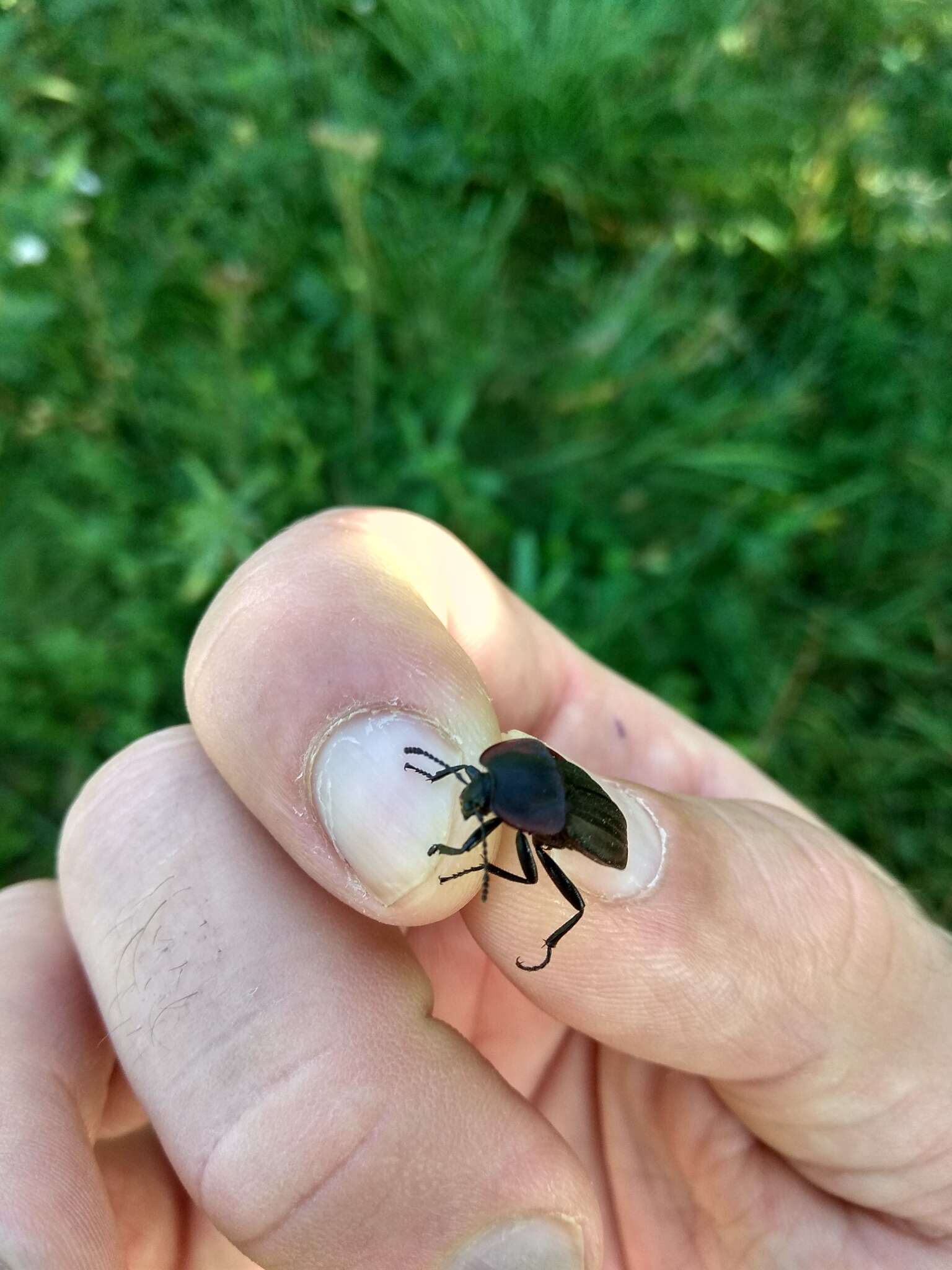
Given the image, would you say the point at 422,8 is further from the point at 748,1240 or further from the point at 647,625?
the point at 748,1240

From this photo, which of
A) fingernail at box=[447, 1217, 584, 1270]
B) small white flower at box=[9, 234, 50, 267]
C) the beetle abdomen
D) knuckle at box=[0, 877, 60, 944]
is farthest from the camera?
small white flower at box=[9, 234, 50, 267]

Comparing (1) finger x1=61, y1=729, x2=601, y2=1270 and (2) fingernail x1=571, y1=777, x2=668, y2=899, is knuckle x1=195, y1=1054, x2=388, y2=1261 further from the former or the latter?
(2) fingernail x1=571, y1=777, x2=668, y2=899

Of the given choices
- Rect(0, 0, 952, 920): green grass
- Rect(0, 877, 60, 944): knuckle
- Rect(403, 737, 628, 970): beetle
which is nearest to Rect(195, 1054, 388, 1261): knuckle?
Rect(403, 737, 628, 970): beetle

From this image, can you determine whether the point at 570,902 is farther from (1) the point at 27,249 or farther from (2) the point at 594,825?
(1) the point at 27,249

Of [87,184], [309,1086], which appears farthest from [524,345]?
[309,1086]

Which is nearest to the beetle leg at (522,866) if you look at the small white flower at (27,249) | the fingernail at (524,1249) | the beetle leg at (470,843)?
the beetle leg at (470,843)

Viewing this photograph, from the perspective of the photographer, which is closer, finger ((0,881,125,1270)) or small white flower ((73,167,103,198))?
finger ((0,881,125,1270))
